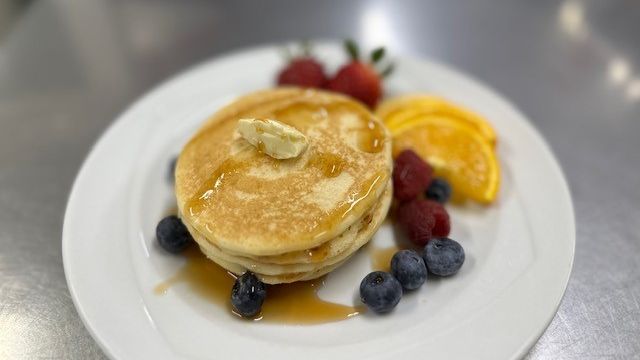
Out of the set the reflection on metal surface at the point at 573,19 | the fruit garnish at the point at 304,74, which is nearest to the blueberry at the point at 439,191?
the fruit garnish at the point at 304,74

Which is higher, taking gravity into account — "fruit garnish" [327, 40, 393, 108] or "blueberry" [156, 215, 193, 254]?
"fruit garnish" [327, 40, 393, 108]

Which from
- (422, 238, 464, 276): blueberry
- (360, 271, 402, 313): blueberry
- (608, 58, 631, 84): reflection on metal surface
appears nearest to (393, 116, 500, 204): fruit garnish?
(422, 238, 464, 276): blueberry

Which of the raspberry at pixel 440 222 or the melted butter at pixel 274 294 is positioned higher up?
the raspberry at pixel 440 222

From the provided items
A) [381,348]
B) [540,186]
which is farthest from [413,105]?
[381,348]

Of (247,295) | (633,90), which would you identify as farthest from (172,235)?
(633,90)

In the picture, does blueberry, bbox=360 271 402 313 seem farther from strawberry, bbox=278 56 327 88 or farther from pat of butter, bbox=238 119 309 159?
strawberry, bbox=278 56 327 88

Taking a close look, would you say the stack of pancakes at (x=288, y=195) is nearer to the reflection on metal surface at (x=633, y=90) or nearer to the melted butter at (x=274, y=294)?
the melted butter at (x=274, y=294)
